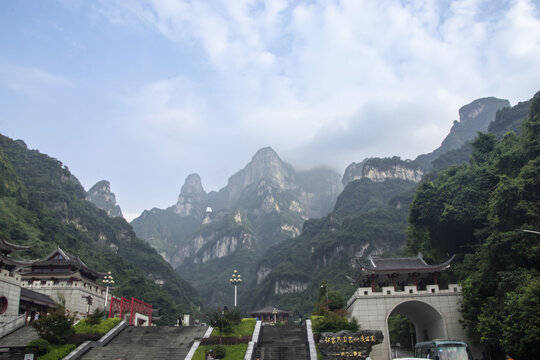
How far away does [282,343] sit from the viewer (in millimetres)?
26484

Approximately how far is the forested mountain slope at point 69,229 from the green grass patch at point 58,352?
27588mm

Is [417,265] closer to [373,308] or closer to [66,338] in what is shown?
[373,308]

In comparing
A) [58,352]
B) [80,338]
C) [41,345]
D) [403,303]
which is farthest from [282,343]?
[41,345]

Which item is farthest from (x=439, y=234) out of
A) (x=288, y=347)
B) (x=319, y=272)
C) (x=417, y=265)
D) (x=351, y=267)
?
(x=319, y=272)

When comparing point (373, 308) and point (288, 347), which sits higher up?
point (373, 308)

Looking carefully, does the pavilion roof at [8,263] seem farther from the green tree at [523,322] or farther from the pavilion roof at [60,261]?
the green tree at [523,322]

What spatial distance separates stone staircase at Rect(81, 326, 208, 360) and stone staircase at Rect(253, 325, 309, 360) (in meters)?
4.25

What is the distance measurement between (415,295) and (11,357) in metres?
22.9

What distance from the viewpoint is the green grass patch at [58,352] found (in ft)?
74.8

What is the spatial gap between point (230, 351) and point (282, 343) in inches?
134

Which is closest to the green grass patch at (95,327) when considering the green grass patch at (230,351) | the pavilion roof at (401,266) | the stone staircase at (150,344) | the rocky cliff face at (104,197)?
the stone staircase at (150,344)

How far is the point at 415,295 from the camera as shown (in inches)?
1113

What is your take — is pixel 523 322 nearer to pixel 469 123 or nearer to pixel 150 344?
pixel 150 344

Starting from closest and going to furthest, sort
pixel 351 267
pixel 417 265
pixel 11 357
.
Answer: pixel 11 357, pixel 417 265, pixel 351 267
